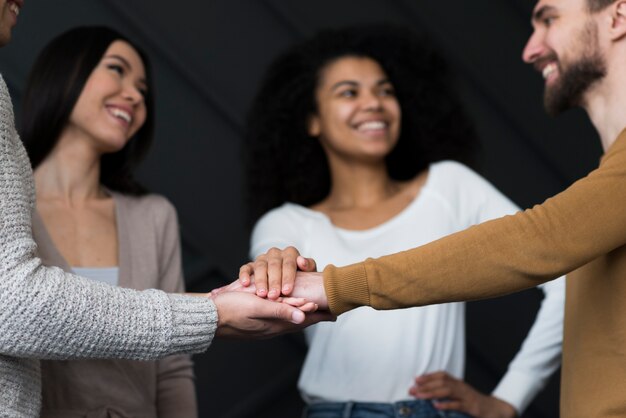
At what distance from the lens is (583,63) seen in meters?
1.85

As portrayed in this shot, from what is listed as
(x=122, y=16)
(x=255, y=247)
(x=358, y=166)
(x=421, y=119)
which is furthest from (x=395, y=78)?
(x=122, y=16)

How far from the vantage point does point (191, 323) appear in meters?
1.52

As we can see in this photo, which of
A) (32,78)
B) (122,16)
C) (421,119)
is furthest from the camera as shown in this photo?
(122,16)

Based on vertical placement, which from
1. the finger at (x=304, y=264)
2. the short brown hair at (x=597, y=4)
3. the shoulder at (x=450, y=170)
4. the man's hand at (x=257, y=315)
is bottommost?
the man's hand at (x=257, y=315)

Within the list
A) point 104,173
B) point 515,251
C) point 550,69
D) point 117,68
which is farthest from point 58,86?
point 515,251

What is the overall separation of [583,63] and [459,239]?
0.54 m

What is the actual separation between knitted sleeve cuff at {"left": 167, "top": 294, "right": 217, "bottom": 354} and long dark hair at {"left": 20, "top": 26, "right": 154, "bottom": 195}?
2.80 feet

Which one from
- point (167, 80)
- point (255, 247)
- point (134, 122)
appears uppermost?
point (167, 80)

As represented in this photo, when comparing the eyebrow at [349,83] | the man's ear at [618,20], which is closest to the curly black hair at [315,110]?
the eyebrow at [349,83]

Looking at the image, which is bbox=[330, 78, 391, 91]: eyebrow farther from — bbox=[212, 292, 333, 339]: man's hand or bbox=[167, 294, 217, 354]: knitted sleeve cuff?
bbox=[167, 294, 217, 354]: knitted sleeve cuff

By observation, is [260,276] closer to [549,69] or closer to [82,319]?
[82,319]

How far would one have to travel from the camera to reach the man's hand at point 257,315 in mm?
1639

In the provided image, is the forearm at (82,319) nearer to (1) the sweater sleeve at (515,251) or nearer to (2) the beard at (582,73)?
(1) the sweater sleeve at (515,251)

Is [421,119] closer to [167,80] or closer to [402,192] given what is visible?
[402,192]
